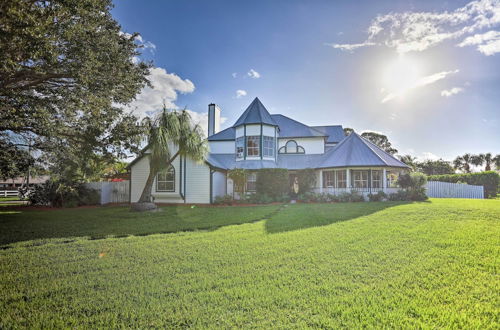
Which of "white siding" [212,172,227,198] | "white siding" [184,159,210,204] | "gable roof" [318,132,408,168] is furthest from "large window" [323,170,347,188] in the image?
"white siding" [184,159,210,204]

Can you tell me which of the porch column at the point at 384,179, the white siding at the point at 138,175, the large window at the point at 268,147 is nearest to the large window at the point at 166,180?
the white siding at the point at 138,175

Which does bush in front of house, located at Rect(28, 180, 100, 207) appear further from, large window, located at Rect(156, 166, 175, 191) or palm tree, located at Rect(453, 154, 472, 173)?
palm tree, located at Rect(453, 154, 472, 173)

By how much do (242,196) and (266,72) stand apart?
9291 mm

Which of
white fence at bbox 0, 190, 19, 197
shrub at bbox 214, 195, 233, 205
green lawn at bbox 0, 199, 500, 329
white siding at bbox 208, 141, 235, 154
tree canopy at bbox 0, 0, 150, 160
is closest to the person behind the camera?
green lawn at bbox 0, 199, 500, 329

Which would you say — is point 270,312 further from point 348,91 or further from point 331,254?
point 348,91

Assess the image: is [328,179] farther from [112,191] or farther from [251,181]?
[112,191]

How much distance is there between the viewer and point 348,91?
56.2 ft

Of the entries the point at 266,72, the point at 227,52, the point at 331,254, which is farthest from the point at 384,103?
the point at 331,254

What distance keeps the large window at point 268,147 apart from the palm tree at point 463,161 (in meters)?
56.9

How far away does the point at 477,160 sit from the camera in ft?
182

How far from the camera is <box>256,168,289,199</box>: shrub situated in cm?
1923

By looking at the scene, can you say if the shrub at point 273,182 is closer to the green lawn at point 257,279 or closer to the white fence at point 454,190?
the green lawn at point 257,279

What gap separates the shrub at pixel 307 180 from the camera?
20656 millimetres

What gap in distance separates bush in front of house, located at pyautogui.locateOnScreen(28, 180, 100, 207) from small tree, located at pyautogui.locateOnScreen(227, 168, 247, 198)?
1025cm
